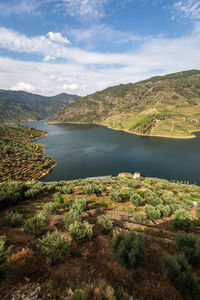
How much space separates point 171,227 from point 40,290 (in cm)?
1548

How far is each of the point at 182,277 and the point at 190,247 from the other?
4.01 meters

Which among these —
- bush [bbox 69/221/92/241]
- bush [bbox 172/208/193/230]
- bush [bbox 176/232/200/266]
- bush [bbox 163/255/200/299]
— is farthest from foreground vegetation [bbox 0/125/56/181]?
bush [bbox 163/255/200/299]

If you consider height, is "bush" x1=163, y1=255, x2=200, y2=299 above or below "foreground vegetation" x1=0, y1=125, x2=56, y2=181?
above

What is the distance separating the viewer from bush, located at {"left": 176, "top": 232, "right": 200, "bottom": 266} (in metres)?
8.81

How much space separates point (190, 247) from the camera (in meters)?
9.77

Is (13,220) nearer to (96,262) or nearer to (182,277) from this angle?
(96,262)

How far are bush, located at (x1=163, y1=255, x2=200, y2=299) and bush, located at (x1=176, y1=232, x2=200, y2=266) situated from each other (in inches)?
68.0

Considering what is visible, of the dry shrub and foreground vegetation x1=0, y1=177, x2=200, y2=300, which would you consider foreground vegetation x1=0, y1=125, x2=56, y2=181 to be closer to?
foreground vegetation x1=0, y1=177, x2=200, y2=300

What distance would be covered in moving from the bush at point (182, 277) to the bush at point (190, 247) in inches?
68.0

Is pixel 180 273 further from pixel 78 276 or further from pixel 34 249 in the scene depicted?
pixel 34 249

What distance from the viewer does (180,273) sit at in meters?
7.04

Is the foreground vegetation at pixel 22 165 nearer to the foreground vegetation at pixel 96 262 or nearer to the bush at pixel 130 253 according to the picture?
the foreground vegetation at pixel 96 262

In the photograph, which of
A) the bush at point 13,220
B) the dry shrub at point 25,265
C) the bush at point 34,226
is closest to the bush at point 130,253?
the dry shrub at point 25,265

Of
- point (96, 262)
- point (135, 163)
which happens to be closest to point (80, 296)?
point (96, 262)
